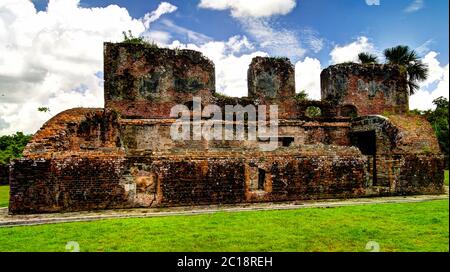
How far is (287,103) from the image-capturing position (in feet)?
63.9

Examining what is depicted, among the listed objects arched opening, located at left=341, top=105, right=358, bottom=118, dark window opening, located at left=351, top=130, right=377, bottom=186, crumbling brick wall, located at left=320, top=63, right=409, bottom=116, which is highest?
crumbling brick wall, located at left=320, top=63, right=409, bottom=116

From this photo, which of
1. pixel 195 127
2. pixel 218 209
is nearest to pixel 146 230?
pixel 218 209

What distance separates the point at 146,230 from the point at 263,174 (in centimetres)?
499

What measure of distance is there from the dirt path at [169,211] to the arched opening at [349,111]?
8.69 meters

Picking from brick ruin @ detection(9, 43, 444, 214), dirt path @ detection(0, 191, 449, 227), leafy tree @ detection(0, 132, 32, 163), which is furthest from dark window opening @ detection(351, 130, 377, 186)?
leafy tree @ detection(0, 132, 32, 163)

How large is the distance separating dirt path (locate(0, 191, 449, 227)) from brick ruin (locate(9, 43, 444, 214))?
429mm

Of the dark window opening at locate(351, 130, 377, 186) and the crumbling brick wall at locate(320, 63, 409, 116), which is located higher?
the crumbling brick wall at locate(320, 63, 409, 116)

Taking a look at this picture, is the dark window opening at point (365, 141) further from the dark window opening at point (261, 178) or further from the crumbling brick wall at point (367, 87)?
the dark window opening at point (261, 178)

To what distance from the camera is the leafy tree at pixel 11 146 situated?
27359 millimetres

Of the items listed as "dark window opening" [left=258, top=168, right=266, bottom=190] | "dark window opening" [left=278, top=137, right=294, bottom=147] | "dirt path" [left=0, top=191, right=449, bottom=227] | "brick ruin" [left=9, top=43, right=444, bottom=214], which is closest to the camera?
"dirt path" [left=0, top=191, right=449, bottom=227]

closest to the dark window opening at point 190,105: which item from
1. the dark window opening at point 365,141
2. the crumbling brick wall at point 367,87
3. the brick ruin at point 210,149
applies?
the brick ruin at point 210,149

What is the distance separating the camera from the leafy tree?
1077 inches

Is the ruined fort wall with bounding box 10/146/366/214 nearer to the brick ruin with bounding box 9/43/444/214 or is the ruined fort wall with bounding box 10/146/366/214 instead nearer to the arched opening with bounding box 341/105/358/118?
the brick ruin with bounding box 9/43/444/214
